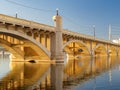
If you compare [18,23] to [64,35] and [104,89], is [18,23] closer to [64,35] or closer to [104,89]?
[64,35]

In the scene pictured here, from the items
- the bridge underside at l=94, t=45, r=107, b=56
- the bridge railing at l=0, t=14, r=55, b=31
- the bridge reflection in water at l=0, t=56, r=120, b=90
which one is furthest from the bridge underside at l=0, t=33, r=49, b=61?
the bridge underside at l=94, t=45, r=107, b=56

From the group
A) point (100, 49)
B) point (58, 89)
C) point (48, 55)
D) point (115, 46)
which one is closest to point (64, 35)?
point (48, 55)

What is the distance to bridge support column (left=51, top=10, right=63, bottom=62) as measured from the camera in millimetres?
61531

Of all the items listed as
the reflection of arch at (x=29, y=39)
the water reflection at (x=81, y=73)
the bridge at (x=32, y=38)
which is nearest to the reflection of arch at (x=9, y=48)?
the bridge at (x=32, y=38)

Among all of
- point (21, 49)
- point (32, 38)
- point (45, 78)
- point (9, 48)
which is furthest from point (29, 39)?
point (45, 78)

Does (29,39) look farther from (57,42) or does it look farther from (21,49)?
(21,49)

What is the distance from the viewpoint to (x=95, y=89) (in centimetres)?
2328

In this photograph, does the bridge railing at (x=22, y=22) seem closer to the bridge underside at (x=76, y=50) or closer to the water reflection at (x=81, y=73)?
the water reflection at (x=81, y=73)

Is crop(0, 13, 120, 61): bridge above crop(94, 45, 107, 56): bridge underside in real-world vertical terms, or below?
above

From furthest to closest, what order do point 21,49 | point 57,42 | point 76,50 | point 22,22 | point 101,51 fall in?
point 101,51, point 76,50, point 21,49, point 57,42, point 22,22

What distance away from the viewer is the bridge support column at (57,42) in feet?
202

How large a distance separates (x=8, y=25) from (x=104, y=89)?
91.6ft

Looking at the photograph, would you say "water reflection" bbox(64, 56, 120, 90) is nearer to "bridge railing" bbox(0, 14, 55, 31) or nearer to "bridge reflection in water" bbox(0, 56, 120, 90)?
"bridge reflection in water" bbox(0, 56, 120, 90)

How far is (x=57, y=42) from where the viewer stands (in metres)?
62.2
